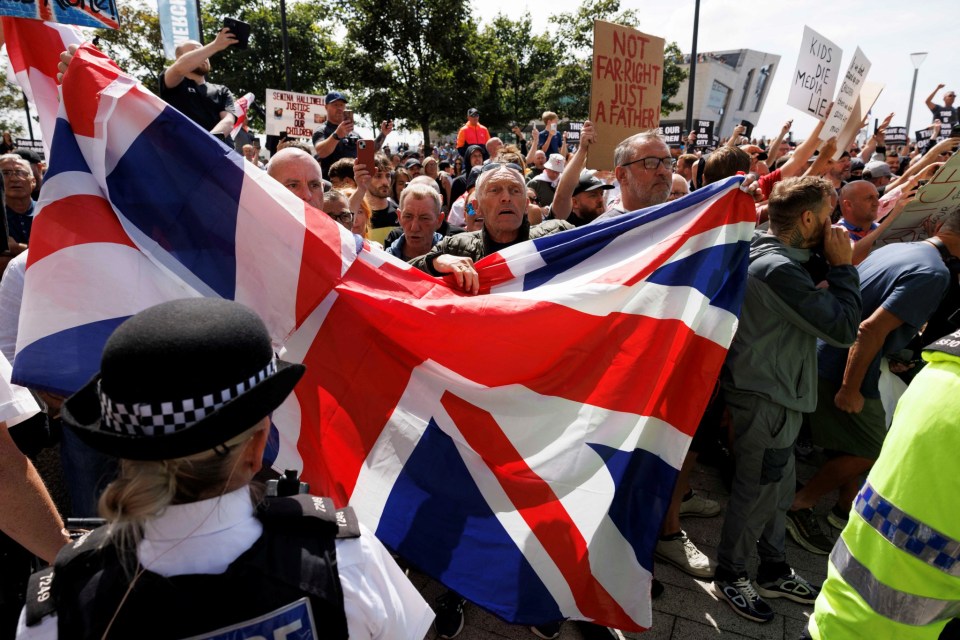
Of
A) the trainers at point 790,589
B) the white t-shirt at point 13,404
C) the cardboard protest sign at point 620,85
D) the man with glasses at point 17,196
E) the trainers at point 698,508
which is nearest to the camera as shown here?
the white t-shirt at point 13,404

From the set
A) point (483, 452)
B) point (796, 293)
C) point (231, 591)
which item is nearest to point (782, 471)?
point (796, 293)

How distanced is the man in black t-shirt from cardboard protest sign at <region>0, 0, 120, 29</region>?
0.74m

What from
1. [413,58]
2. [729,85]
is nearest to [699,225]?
[413,58]

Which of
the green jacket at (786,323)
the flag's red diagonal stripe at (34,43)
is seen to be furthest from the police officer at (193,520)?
the flag's red diagonal stripe at (34,43)

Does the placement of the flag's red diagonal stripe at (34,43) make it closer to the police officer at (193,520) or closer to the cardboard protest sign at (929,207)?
the police officer at (193,520)

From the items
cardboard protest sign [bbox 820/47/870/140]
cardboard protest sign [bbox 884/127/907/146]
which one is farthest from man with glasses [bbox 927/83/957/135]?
cardboard protest sign [bbox 820/47/870/140]

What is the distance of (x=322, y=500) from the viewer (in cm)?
133

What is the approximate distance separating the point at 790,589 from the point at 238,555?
9.74 ft

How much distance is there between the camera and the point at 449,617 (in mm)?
2869

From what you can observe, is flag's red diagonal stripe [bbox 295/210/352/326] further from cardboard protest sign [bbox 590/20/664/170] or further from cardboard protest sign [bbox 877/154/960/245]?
cardboard protest sign [bbox 877/154/960/245]

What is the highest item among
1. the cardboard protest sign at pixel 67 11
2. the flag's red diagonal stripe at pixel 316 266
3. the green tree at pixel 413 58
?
the green tree at pixel 413 58

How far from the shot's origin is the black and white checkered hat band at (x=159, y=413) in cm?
104

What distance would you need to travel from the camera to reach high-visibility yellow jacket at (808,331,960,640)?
1367mm

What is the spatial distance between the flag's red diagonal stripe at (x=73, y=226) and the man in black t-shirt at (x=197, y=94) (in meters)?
1.78
